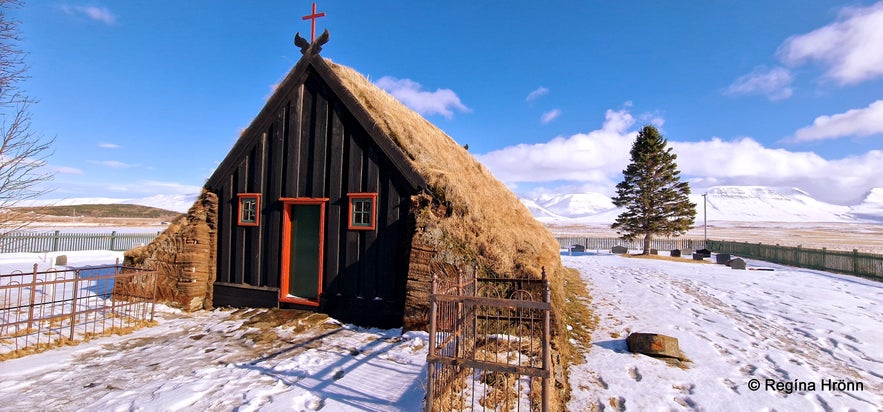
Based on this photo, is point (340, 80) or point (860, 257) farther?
point (860, 257)

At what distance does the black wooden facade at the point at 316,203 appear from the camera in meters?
8.06

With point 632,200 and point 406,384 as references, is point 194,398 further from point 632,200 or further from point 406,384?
point 632,200

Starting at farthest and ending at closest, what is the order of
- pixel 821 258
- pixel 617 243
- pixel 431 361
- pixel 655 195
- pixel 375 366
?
pixel 617 243 < pixel 655 195 < pixel 821 258 < pixel 375 366 < pixel 431 361

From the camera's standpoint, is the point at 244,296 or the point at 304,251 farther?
the point at 244,296

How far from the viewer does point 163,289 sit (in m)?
9.47

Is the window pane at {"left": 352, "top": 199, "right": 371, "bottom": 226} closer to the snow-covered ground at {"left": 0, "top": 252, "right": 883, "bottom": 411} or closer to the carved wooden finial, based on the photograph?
the snow-covered ground at {"left": 0, "top": 252, "right": 883, "bottom": 411}

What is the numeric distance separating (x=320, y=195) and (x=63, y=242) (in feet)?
81.6

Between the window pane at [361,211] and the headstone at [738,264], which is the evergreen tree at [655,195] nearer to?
the headstone at [738,264]

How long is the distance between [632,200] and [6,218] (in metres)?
34.5

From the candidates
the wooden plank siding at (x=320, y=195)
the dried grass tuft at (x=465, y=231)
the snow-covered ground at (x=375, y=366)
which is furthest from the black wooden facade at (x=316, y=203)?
the snow-covered ground at (x=375, y=366)

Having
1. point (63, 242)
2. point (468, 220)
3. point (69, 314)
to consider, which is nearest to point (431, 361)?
point (468, 220)

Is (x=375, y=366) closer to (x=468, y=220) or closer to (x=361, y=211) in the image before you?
(x=468, y=220)

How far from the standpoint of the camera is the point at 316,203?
351 inches

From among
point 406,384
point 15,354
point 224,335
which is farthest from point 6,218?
point 406,384
